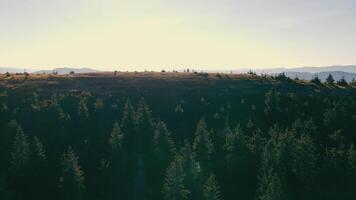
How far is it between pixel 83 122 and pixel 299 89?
7513 cm

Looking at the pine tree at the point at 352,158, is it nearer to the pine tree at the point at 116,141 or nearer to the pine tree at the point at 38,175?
the pine tree at the point at 116,141

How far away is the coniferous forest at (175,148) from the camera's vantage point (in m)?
61.3

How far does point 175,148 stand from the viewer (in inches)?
2795

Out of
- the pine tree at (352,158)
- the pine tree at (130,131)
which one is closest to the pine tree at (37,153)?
the pine tree at (130,131)

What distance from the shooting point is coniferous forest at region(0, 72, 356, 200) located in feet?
201

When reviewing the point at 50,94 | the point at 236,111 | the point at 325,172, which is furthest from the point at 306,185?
the point at 50,94

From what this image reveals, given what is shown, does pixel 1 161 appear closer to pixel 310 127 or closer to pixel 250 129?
pixel 250 129

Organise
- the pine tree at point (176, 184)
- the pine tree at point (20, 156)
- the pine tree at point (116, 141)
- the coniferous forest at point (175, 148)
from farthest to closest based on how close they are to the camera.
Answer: the pine tree at point (116, 141), the pine tree at point (20, 156), the coniferous forest at point (175, 148), the pine tree at point (176, 184)

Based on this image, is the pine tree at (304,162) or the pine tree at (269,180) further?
the pine tree at (304,162)

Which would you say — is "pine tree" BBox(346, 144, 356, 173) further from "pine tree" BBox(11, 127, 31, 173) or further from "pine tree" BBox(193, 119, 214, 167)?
"pine tree" BBox(11, 127, 31, 173)

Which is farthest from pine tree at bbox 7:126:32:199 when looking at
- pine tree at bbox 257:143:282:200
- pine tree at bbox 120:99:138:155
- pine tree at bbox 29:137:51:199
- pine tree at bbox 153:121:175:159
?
pine tree at bbox 257:143:282:200

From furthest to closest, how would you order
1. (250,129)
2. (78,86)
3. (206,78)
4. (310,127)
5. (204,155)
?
(206,78)
(78,86)
(250,129)
(310,127)
(204,155)

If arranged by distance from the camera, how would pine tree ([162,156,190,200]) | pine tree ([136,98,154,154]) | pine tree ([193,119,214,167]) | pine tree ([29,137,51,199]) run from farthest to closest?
1. pine tree ([136,98,154,154])
2. pine tree ([193,119,214,167])
3. pine tree ([29,137,51,199])
4. pine tree ([162,156,190,200])

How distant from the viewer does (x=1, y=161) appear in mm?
68875
